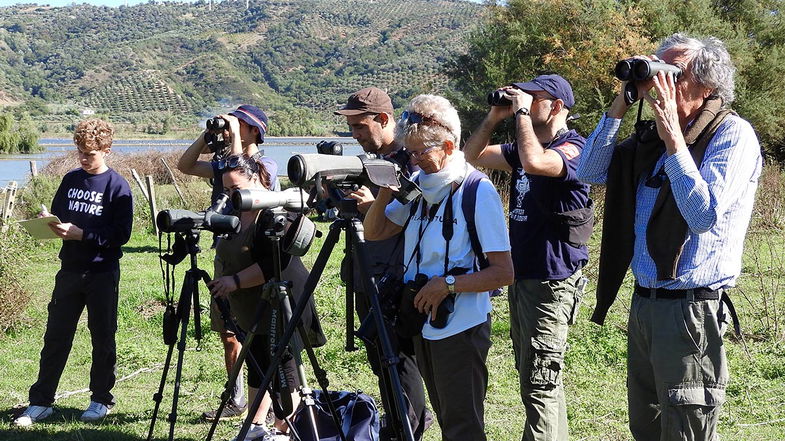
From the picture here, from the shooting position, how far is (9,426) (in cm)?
478

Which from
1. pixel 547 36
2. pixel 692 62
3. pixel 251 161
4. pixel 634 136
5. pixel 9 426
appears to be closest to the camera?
pixel 692 62

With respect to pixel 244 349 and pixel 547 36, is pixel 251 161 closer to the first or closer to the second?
Result: pixel 244 349

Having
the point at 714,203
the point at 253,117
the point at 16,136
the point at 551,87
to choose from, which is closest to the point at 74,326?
the point at 253,117

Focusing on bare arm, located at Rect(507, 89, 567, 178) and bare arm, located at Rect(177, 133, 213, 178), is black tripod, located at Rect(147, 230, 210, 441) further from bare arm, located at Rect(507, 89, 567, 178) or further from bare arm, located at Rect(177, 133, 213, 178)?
bare arm, located at Rect(507, 89, 567, 178)

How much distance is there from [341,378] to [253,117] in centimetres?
205

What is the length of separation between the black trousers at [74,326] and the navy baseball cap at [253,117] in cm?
131

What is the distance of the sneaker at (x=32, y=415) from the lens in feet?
15.6

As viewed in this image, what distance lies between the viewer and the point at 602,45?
1931cm

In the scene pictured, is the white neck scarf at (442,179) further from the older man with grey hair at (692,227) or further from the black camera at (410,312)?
the older man with grey hair at (692,227)

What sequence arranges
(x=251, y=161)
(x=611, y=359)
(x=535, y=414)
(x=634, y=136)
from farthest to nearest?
(x=611, y=359)
(x=251, y=161)
(x=535, y=414)
(x=634, y=136)

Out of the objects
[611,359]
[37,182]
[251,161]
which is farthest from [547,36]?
[251,161]

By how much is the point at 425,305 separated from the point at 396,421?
46 cm

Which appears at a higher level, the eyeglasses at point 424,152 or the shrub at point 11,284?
the eyeglasses at point 424,152

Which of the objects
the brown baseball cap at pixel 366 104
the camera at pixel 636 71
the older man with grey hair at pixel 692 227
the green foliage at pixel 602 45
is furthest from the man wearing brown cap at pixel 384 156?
the green foliage at pixel 602 45
